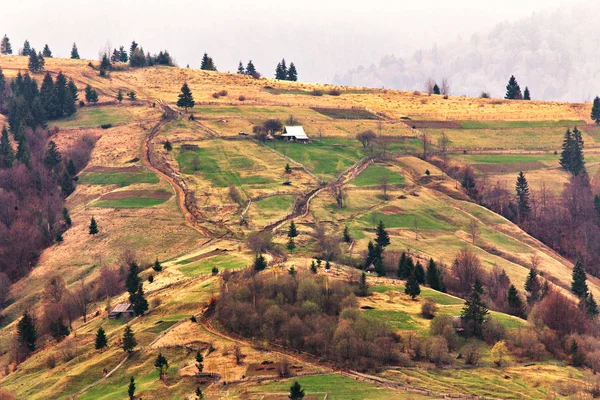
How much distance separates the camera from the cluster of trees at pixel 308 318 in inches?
3428

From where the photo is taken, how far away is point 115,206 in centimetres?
15212

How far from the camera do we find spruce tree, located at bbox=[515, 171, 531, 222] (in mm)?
167250

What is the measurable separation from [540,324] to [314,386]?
110 ft

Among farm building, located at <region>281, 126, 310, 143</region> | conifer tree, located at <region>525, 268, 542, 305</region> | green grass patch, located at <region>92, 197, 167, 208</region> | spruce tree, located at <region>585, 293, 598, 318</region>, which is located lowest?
spruce tree, located at <region>585, 293, 598, 318</region>

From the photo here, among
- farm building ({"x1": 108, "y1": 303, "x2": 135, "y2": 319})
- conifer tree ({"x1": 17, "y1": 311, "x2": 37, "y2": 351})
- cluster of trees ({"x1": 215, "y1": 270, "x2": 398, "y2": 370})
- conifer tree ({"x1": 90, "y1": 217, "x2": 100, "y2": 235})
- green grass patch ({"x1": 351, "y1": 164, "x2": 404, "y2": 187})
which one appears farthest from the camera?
green grass patch ({"x1": 351, "y1": 164, "x2": 404, "y2": 187})

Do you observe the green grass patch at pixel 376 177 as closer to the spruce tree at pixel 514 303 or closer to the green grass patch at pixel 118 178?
the green grass patch at pixel 118 178

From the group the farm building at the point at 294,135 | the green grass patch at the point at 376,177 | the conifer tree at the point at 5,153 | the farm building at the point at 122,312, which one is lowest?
the farm building at the point at 122,312

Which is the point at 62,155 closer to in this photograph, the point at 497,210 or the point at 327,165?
the point at 327,165

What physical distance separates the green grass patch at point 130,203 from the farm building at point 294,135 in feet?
162

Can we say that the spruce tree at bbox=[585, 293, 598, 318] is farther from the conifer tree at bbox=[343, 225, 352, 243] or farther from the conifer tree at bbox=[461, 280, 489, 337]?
the conifer tree at bbox=[343, 225, 352, 243]

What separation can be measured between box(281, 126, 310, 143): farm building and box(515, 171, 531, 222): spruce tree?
53.0m

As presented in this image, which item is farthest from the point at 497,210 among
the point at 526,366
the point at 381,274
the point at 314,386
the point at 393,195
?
the point at 314,386

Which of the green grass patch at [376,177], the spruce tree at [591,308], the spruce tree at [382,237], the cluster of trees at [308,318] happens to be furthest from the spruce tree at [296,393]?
the green grass patch at [376,177]

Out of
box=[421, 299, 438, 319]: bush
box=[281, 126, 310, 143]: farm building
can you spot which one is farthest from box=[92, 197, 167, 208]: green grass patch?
box=[421, 299, 438, 319]: bush
